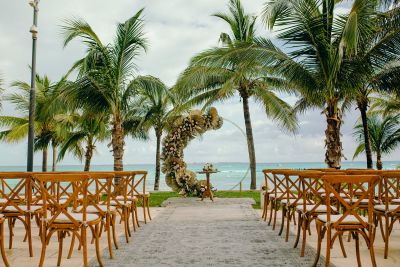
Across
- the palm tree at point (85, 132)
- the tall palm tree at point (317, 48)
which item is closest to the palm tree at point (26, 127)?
the palm tree at point (85, 132)

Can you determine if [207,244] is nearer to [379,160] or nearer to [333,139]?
[333,139]

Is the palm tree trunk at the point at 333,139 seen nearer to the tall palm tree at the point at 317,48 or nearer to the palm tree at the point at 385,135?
the tall palm tree at the point at 317,48

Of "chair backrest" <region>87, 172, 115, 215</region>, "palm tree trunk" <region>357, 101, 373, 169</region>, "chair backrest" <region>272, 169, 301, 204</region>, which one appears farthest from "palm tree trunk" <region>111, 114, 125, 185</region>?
"palm tree trunk" <region>357, 101, 373, 169</region>

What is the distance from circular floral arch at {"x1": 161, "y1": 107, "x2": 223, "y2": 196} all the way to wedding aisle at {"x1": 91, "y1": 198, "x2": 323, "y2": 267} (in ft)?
10.9

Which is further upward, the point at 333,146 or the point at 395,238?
the point at 333,146

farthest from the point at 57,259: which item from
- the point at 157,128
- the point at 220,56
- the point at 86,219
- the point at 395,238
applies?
the point at 157,128

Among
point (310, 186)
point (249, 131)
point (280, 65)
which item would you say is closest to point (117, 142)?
point (280, 65)

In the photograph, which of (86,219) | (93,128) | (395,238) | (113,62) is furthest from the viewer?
(93,128)

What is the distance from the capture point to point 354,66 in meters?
9.94

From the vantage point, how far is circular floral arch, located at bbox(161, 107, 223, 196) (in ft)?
40.2

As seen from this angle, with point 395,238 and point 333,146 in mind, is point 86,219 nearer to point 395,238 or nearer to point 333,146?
point 395,238

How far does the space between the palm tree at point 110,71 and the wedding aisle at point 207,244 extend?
3.80 meters

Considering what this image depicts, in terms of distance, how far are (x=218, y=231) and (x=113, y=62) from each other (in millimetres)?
6750

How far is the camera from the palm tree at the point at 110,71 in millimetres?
11422
